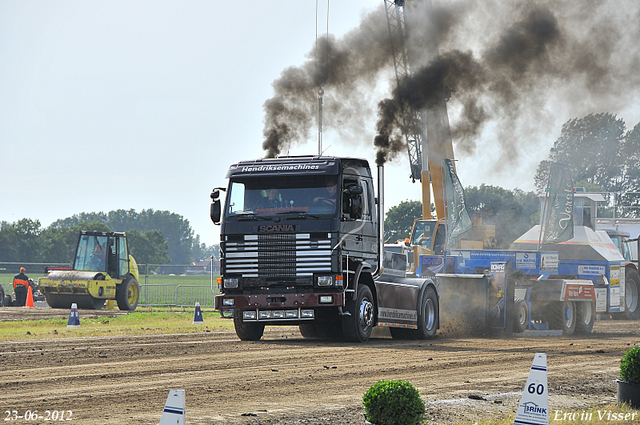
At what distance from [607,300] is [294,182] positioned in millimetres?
12701

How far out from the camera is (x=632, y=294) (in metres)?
27.4

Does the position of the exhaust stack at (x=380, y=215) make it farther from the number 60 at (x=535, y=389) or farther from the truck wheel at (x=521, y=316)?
the number 60 at (x=535, y=389)

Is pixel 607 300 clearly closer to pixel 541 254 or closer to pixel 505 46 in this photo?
pixel 541 254

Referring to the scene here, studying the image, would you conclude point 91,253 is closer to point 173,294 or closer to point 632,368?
point 173,294

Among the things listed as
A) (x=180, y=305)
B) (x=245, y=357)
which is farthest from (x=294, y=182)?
(x=180, y=305)

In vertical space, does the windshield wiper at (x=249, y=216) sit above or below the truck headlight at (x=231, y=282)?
above

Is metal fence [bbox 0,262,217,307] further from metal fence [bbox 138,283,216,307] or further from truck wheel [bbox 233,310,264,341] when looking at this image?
truck wheel [bbox 233,310,264,341]

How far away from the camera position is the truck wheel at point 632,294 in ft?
88.5

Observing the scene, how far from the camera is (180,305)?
111ft

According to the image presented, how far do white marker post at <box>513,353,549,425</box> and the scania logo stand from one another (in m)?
9.21

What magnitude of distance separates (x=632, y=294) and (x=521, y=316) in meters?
9.51

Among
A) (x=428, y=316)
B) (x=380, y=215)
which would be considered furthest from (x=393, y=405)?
(x=428, y=316)

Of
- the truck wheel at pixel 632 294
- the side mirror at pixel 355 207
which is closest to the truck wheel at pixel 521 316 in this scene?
the side mirror at pixel 355 207

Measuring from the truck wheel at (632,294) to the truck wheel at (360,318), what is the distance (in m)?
14.1
